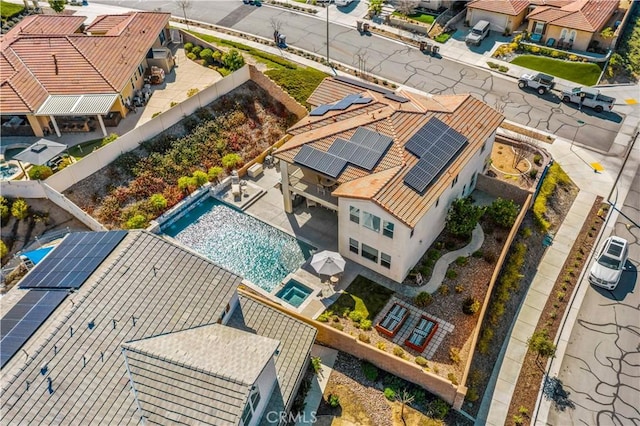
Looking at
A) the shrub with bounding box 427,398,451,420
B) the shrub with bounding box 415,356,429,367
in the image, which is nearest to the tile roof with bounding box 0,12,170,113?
the shrub with bounding box 415,356,429,367

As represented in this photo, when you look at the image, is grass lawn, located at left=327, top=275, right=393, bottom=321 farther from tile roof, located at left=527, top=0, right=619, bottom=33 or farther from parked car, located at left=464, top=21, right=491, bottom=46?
tile roof, located at left=527, top=0, right=619, bottom=33

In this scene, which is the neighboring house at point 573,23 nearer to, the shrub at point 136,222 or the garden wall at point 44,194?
the shrub at point 136,222

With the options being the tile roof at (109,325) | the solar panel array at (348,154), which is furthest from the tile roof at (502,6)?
the tile roof at (109,325)

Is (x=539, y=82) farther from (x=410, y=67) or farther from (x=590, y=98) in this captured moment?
(x=410, y=67)

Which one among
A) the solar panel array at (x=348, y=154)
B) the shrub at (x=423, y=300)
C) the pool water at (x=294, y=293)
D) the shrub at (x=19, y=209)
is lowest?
the pool water at (x=294, y=293)

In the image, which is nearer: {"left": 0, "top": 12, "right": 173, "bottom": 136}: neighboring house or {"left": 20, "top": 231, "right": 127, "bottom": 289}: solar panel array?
{"left": 20, "top": 231, "right": 127, "bottom": 289}: solar panel array

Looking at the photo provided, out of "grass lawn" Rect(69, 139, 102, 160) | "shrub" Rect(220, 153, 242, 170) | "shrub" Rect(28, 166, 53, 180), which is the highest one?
"shrub" Rect(28, 166, 53, 180)
